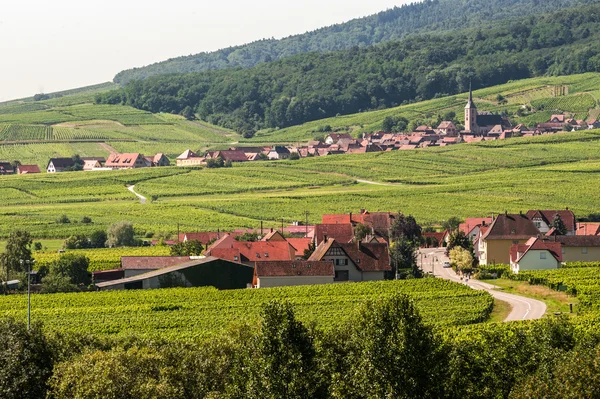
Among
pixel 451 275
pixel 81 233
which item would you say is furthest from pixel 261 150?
pixel 451 275

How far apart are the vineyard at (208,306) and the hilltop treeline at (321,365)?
8941 millimetres

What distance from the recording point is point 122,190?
132750mm

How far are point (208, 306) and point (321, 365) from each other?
23.5 m

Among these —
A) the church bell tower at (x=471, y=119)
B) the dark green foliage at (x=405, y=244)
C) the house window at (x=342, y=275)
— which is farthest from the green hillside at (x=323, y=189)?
the house window at (x=342, y=275)

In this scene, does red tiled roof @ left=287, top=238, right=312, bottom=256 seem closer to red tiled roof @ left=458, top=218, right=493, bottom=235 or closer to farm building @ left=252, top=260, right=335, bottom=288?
farm building @ left=252, top=260, right=335, bottom=288

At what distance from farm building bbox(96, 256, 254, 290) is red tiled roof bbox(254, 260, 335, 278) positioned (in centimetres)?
193

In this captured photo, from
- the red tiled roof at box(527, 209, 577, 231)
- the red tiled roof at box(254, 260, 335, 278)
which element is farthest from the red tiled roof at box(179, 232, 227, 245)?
the red tiled roof at box(527, 209, 577, 231)

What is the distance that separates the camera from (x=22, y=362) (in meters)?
38.2

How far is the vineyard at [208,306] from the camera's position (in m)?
52.4

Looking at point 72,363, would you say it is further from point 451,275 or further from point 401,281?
point 451,275

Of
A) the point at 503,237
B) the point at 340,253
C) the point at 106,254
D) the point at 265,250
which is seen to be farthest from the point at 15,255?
the point at 503,237

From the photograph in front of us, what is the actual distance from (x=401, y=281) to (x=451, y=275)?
8.69 metres

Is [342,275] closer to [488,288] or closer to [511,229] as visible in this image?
[488,288]

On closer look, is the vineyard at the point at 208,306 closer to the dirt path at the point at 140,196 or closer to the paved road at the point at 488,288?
the paved road at the point at 488,288
